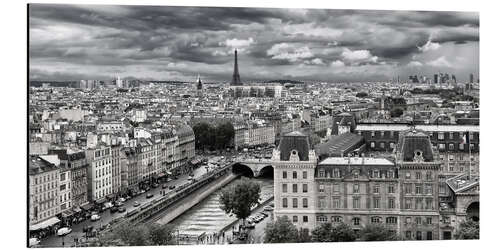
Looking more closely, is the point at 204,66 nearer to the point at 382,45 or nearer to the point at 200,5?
the point at 200,5

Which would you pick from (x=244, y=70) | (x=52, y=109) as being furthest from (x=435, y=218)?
(x=52, y=109)

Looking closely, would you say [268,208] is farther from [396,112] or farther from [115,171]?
[396,112]

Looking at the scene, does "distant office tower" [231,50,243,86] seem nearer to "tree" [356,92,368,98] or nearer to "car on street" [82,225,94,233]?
"tree" [356,92,368,98]

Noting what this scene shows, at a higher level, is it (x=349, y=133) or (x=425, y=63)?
(x=425, y=63)

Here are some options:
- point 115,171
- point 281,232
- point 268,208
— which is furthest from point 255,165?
point 281,232

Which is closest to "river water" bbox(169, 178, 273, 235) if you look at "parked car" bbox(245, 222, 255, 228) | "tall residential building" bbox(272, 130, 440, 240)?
"parked car" bbox(245, 222, 255, 228)

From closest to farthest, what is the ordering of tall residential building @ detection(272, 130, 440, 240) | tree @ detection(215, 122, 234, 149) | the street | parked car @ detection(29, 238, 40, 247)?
parked car @ detection(29, 238, 40, 247) < the street < tall residential building @ detection(272, 130, 440, 240) < tree @ detection(215, 122, 234, 149)
